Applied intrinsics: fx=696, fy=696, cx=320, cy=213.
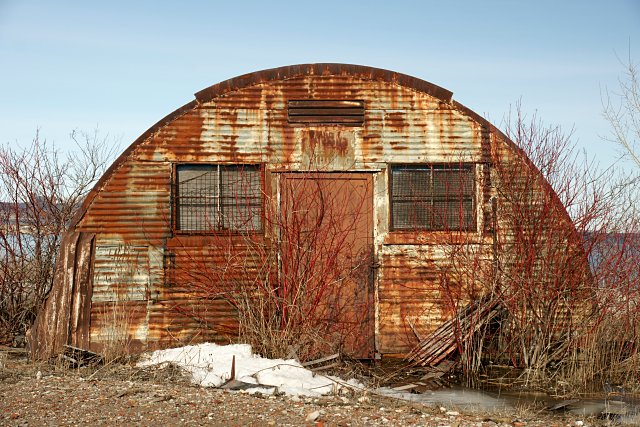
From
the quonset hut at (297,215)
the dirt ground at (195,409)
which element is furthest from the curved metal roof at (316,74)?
the dirt ground at (195,409)

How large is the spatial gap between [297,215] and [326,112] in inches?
61.2

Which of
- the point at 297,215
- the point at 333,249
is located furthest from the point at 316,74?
the point at 333,249

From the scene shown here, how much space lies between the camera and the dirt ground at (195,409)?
6.06 meters

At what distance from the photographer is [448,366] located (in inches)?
354

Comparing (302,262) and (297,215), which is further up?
(297,215)

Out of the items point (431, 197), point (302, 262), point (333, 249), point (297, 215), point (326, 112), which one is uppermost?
point (326, 112)

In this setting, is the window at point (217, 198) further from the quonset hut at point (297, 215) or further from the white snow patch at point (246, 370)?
the white snow patch at point (246, 370)

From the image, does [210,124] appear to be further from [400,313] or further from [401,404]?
[401,404]

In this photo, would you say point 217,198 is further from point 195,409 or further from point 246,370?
point 195,409

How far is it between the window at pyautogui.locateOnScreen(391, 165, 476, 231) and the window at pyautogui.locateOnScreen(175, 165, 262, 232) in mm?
1995

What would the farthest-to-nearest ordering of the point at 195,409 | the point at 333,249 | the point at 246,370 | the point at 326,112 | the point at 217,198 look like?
1. the point at 326,112
2. the point at 217,198
3. the point at 333,249
4. the point at 246,370
5. the point at 195,409

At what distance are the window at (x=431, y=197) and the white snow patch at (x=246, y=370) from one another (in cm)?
273

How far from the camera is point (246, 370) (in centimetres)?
803

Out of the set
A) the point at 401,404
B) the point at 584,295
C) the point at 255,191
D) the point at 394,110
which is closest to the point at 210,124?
the point at 255,191
